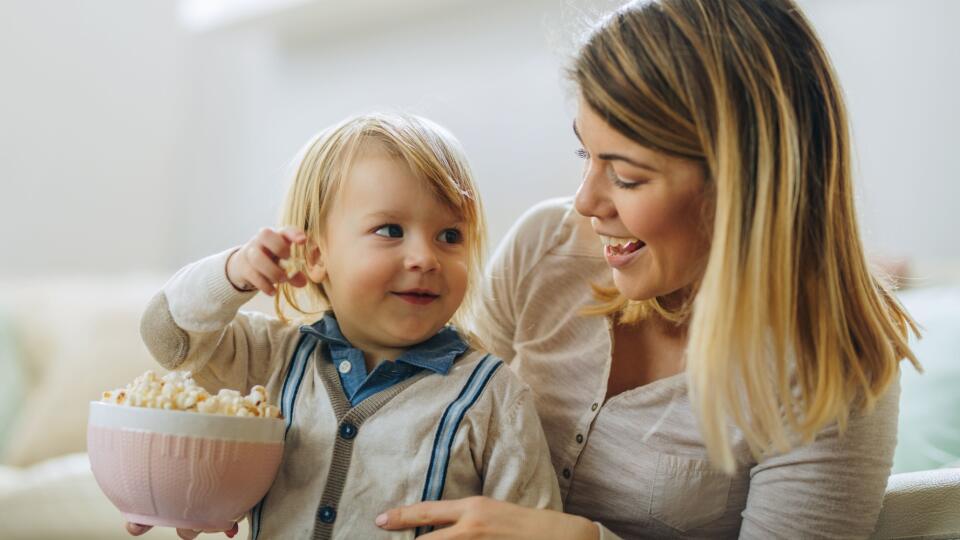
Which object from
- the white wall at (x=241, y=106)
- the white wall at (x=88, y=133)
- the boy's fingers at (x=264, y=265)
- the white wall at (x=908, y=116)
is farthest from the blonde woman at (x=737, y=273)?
the white wall at (x=88, y=133)

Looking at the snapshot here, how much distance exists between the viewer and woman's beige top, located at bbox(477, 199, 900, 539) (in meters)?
1.22

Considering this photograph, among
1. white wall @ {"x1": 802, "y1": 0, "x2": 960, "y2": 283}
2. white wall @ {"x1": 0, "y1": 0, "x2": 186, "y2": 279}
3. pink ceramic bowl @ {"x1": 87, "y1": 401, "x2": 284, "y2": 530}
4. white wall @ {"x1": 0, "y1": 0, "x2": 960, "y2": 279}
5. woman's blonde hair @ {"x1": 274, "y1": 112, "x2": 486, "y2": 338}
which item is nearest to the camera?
pink ceramic bowl @ {"x1": 87, "y1": 401, "x2": 284, "y2": 530}

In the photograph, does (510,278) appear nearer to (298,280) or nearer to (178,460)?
(298,280)

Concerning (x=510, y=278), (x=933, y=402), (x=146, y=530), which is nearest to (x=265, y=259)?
(x=146, y=530)

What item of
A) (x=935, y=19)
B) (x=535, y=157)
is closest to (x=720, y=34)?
(x=935, y=19)

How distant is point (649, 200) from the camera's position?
46.6 inches

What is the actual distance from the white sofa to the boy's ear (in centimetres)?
99

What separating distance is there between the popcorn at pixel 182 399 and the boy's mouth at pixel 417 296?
8.7 inches

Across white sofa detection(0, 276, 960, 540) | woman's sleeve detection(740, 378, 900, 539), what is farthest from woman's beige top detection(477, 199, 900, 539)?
white sofa detection(0, 276, 960, 540)

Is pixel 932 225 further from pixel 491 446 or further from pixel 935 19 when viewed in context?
pixel 491 446

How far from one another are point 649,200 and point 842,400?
0.31 meters

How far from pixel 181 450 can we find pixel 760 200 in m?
0.67

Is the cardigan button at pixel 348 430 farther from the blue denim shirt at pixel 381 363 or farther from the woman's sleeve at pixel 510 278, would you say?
the woman's sleeve at pixel 510 278

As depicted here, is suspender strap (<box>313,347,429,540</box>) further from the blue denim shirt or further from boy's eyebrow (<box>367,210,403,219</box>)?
boy's eyebrow (<box>367,210,403,219</box>)
